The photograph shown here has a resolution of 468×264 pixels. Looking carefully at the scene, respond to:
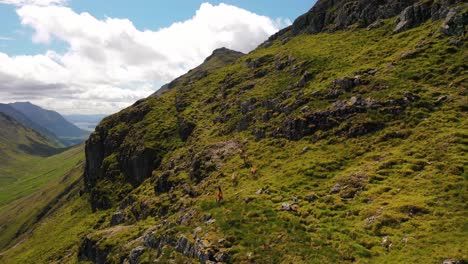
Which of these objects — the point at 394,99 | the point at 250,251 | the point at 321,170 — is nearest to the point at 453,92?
the point at 394,99

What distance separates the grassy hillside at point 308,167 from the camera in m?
34.8

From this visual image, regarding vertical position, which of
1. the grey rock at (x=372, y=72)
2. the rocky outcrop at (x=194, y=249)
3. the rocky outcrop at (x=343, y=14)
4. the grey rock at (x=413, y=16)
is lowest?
the rocky outcrop at (x=194, y=249)

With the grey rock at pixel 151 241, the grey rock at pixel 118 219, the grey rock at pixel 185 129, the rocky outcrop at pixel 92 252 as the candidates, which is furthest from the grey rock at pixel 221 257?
the grey rock at pixel 185 129

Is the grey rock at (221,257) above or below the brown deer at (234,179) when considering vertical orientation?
below

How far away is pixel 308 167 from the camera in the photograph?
53.1 metres

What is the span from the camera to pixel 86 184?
5738 inches

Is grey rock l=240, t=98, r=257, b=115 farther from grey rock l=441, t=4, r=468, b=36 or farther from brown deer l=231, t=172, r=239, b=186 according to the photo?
grey rock l=441, t=4, r=468, b=36

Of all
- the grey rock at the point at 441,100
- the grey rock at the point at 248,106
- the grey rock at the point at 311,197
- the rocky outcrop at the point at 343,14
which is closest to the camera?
the grey rock at the point at 311,197

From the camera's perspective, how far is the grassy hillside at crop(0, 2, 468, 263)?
1371 inches

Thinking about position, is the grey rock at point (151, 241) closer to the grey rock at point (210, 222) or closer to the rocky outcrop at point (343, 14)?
the grey rock at point (210, 222)

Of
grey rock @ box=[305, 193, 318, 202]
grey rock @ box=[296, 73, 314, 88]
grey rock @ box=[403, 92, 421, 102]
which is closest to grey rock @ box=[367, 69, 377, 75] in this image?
grey rock @ box=[403, 92, 421, 102]

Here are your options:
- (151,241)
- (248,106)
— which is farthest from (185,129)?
(151,241)

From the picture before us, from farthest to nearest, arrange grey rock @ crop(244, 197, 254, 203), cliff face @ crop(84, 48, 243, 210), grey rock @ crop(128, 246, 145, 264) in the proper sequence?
1. cliff face @ crop(84, 48, 243, 210)
2. grey rock @ crop(128, 246, 145, 264)
3. grey rock @ crop(244, 197, 254, 203)

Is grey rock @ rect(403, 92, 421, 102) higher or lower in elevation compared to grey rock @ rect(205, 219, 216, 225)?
higher
